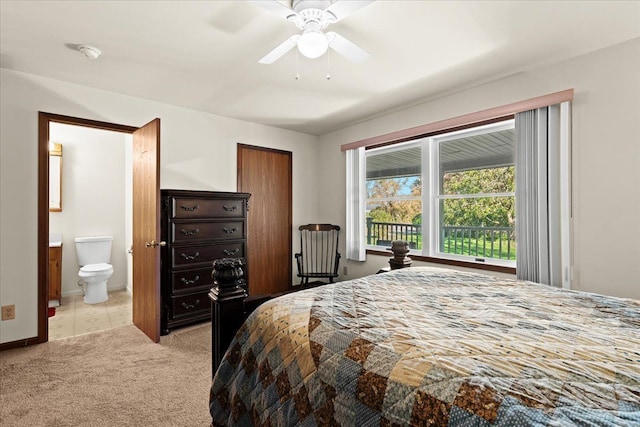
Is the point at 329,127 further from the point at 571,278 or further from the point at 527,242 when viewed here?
the point at 571,278

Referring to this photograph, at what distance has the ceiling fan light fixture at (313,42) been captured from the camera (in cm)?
170

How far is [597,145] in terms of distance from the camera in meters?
2.36

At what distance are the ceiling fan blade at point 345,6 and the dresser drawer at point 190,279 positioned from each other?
8.80 feet

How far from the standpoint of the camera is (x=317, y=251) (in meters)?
4.75

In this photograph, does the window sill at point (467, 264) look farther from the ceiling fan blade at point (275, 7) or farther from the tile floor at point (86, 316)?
the tile floor at point (86, 316)

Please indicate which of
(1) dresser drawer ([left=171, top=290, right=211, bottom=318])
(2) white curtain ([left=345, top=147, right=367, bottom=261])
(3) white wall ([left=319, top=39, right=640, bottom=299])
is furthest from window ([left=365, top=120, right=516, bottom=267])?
(1) dresser drawer ([left=171, top=290, right=211, bottom=318])

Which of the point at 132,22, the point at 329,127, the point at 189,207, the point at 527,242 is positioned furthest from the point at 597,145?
the point at 189,207

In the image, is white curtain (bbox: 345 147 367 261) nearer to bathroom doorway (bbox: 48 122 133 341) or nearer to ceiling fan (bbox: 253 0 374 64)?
ceiling fan (bbox: 253 0 374 64)

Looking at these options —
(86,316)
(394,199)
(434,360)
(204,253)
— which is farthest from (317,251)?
(434,360)

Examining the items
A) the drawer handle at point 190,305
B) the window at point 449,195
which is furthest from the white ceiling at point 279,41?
the drawer handle at point 190,305

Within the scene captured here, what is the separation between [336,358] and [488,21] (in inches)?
86.7

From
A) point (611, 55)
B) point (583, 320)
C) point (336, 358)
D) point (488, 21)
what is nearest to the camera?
point (336, 358)

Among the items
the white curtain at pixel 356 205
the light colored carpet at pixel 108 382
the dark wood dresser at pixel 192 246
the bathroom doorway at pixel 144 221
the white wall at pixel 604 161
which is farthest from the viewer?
the white curtain at pixel 356 205

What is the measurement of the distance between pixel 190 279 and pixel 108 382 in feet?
3.87
